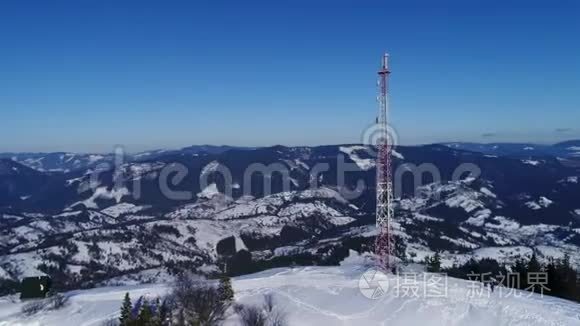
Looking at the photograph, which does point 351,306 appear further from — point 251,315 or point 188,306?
point 188,306

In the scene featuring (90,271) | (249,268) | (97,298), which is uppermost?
(97,298)

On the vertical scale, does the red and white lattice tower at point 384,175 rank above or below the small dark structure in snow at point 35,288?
above

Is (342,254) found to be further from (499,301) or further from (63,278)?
(499,301)

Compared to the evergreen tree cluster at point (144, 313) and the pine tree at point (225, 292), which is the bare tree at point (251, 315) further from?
the evergreen tree cluster at point (144, 313)

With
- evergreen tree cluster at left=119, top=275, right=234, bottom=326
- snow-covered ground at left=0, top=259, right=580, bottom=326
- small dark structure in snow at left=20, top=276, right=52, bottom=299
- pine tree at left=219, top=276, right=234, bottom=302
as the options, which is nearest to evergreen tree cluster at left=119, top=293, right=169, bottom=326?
evergreen tree cluster at left=119, top=275, right=234, bottom=326

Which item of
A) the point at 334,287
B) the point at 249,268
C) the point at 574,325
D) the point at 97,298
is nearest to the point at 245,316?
the point at 334,287

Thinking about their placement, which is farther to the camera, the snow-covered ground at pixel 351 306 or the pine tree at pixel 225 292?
the pine tree at pixel 225 292

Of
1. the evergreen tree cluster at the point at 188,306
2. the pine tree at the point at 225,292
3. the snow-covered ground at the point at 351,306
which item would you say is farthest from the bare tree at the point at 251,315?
the evergreen tree cluster at the point at 188,306
